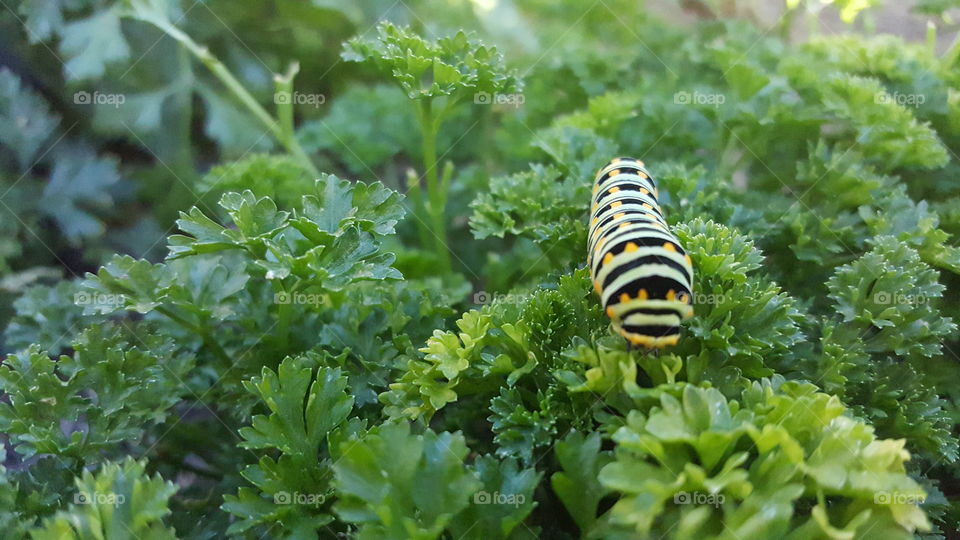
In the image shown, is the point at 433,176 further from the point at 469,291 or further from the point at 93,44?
the point at 93,44

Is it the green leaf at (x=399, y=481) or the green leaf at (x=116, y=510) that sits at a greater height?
the green leaf at (x=399, y=481)

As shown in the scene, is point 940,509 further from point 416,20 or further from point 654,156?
point 416,20

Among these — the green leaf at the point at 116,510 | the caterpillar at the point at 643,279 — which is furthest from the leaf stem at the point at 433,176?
the green leaf at the point at 116,510

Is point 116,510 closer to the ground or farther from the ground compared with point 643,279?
closer to the ground

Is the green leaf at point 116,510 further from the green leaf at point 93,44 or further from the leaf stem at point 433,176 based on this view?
the green leaf at point 93,44

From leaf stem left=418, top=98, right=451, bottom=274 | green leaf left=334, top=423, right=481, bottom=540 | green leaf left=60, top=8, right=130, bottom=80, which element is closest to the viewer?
green leaf left=334, top=423, right=481, bottom=540

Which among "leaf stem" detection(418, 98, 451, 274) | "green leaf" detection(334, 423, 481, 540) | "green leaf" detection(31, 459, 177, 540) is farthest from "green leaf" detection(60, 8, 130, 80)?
"green leaf" detection(334, 423, 481, 540)

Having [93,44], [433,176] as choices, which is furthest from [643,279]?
[93,44]

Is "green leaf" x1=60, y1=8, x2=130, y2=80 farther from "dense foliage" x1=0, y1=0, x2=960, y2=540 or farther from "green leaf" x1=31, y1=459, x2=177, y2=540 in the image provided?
"green leaf" x1=31, y1=459, x2=177, y2=540
